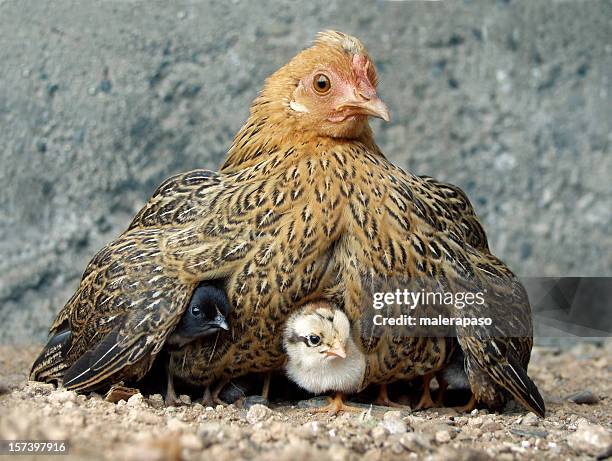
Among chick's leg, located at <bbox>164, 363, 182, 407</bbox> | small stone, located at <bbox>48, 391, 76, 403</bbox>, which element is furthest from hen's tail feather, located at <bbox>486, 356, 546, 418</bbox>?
small stone, located at <bbox>48, 391, 76, 403</bbox>

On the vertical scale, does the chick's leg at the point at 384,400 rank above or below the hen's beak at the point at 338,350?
below

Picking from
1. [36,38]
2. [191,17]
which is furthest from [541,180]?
[36,38]

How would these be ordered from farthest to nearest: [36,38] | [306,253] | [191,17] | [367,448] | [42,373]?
[191,17], [36,38], [42,373], [306,253], [367,448]

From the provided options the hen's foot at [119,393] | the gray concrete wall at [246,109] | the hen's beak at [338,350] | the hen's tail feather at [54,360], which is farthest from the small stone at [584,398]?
the hen's tail feather at [54,360]

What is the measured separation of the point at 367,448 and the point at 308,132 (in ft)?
5.21

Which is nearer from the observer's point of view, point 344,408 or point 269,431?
point 269,431

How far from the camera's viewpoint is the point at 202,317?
412 cm

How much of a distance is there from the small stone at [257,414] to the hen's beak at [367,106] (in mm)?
1369

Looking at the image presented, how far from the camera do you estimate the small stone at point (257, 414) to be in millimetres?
3947

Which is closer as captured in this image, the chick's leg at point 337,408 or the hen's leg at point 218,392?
the chick's leg at point 337,408

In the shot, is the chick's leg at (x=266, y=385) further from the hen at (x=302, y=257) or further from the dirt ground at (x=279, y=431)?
the hen at (x=302, y=257)

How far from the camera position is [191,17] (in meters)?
5.91

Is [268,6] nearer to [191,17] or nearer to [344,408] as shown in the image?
[191,17]

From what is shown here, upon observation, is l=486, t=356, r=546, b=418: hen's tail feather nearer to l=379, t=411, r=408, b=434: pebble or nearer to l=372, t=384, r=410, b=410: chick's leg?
l=372, t=384, r=410, b=410: chick's leg
